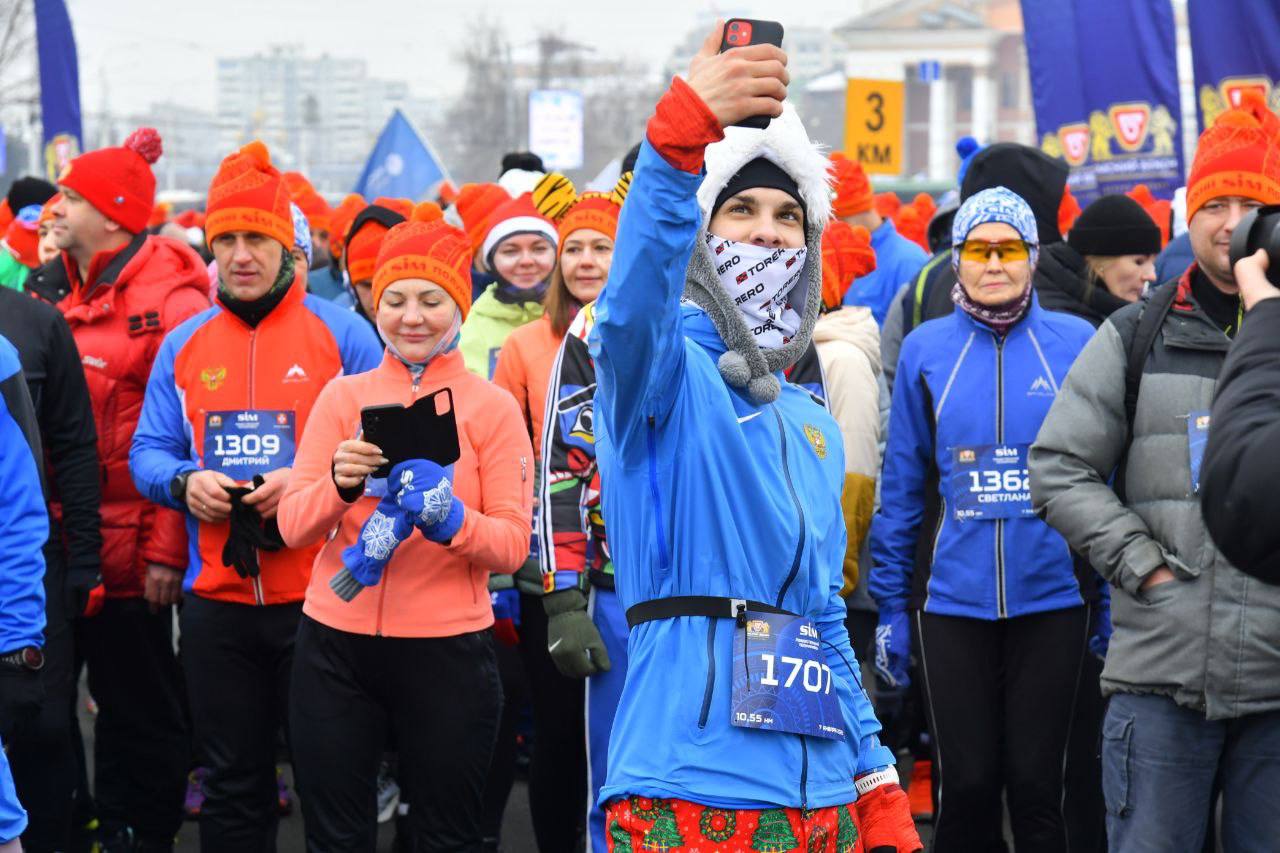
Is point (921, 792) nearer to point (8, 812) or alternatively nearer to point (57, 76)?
point (8, 812)

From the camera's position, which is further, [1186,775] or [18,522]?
[18,522]

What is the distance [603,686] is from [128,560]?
6.75 feet

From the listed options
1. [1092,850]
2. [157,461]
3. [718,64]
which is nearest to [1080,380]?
[1092,850]

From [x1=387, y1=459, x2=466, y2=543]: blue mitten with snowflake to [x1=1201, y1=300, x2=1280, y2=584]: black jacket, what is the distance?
2700 millimetres

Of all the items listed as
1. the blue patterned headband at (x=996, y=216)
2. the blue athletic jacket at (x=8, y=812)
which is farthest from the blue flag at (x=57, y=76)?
the blue athletic jacket at (x=8, y=812)

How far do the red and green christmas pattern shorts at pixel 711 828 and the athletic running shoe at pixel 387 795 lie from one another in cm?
444

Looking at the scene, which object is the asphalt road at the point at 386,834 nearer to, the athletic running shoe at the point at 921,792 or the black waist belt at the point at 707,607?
the athletic running shoe at the point at 921,792

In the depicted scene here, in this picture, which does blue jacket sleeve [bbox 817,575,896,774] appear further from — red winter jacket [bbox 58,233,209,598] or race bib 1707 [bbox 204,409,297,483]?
red winter jacket [bbox 58,233,209,598]

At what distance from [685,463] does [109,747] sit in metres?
4.08

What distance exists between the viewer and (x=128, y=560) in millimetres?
6422

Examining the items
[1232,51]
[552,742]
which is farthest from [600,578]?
[1232,51]

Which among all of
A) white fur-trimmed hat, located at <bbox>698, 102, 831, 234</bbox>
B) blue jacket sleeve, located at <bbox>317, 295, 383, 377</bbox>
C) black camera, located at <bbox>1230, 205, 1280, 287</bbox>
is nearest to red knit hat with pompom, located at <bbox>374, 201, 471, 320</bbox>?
blue jacket sleeve, located at <bbox>317, 295, 383, 377</bbox>

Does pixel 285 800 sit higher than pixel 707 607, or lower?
lower

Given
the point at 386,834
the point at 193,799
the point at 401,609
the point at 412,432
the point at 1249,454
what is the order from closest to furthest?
the point at 1249,454, the point at 412,432, the point at 401,609, the point at 386,834, the point at 193,799
